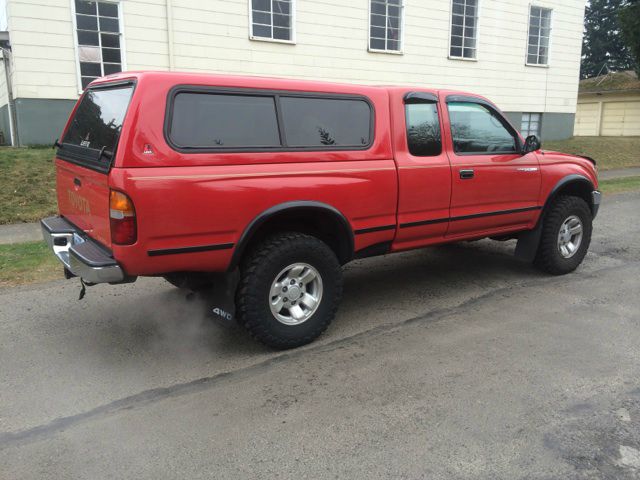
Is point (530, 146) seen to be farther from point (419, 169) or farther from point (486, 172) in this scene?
point (419, 169)

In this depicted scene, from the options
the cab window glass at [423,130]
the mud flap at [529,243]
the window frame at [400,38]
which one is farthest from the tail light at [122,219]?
the window frame at [400,38]

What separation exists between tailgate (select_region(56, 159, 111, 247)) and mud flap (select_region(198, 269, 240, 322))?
0.81 metres

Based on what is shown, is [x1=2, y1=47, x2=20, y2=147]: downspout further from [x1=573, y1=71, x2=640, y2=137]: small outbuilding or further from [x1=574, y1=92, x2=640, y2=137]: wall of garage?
[x1=574, y1=92, x2=640, y2=137]: wall of garage

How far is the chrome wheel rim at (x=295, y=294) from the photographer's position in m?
4.04

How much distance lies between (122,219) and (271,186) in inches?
39.3

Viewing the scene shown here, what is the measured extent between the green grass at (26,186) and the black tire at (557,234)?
7.03m

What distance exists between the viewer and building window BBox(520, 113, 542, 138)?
65.2ft

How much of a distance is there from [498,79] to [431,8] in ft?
11.8

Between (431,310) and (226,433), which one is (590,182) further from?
(226,433)

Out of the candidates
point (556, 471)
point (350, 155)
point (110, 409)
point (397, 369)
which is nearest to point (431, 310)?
point (397, 369)

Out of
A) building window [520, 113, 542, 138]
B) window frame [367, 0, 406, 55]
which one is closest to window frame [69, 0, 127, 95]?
window frame [367, 0, 406, 55]

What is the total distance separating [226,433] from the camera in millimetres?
3043

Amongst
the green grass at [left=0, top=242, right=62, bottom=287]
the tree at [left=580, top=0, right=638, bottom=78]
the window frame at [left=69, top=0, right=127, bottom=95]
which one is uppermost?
the tree at [left=580, top=0, right=638, bottom=78]

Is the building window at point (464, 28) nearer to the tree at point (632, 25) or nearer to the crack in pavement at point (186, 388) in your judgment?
the tree at point (632, 25)
